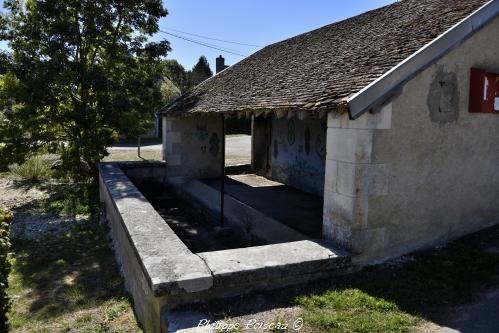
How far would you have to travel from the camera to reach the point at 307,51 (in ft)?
29.5

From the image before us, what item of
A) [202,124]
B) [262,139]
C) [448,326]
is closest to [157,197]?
[202,124]

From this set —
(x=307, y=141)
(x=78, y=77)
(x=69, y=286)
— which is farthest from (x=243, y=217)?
(x=78, y=77)

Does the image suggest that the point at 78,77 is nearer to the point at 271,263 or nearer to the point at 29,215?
the point at 29,215

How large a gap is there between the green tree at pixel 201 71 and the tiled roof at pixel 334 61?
3893 cm

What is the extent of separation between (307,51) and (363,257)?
5.39 meters

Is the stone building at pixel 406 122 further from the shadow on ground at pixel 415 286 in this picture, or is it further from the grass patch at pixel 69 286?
the grass patch at pixel 69 286

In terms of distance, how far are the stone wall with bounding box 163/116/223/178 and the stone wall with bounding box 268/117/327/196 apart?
1.75m

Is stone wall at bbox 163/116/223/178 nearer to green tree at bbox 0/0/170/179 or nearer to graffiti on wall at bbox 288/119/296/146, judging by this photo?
green tree at bbox 0/0/170/179

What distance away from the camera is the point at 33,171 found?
14.4 metres

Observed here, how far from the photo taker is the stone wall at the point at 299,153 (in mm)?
9797

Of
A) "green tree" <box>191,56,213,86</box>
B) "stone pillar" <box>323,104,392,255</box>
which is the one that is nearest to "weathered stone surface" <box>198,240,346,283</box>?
"stone pillar" <box>323,104,392,255</box>

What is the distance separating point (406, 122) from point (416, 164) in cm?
59

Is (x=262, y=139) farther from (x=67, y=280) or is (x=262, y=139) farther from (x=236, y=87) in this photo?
(x=67, y=280)

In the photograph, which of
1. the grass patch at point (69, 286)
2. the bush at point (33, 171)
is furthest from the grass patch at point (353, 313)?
the bush at point (33, 171)
